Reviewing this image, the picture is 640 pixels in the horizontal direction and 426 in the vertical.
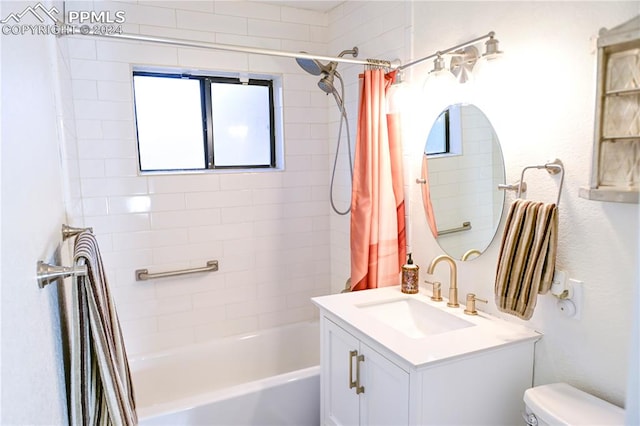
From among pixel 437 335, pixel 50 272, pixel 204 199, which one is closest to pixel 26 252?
pixel 50 272

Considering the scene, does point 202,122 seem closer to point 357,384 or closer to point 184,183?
point 184,183

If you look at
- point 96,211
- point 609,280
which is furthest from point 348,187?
point 609,280

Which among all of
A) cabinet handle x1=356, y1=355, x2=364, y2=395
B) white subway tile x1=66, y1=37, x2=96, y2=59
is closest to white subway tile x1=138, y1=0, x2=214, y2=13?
white subway tile x1=66, y1=37, x2=96, y2=59

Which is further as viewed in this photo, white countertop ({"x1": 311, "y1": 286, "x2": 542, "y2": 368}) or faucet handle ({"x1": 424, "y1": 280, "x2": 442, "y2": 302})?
faucet handle ({"x1": 424, "y1": 280, "x2": 442, "y2": 302})

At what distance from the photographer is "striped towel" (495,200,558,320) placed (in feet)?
4.80

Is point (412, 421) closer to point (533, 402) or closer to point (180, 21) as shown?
point (533, 402)

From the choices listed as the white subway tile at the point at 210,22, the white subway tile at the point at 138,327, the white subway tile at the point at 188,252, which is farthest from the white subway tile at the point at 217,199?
the white subway tile at the point at 210,22

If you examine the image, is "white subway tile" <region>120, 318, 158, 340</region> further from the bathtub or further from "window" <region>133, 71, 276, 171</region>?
"window" <region>133, 71, 276, 171</region>

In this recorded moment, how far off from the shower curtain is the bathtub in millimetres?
645

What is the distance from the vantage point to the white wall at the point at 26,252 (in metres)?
0.59

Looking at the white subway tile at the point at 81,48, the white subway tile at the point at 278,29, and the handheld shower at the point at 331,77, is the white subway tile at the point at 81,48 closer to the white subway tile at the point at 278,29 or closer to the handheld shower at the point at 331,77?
the white subway tile at the point at 278,29

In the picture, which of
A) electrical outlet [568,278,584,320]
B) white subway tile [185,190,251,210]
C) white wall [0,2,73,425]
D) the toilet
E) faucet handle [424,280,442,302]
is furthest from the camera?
white subway tile [185,190,251,210]

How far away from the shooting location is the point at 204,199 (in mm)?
2732

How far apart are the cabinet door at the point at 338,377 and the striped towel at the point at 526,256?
61 cm
